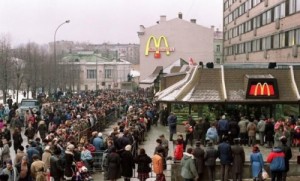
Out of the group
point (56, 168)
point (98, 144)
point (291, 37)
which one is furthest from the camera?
point (291, 37)

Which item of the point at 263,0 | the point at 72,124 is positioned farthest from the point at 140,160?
the point at 263,0

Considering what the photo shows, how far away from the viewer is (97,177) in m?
19.8

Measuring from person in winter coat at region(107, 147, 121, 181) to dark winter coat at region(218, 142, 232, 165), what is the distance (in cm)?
314

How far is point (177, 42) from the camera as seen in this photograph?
76875 mm

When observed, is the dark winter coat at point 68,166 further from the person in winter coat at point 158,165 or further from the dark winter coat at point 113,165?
the person in winter coat at point 158,165

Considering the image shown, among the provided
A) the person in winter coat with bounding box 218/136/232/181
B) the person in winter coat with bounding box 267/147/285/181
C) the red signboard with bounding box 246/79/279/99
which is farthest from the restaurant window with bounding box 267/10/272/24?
the person in winter coat with bounding box 267/147/285/181

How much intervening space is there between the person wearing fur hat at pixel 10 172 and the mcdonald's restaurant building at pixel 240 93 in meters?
11.4

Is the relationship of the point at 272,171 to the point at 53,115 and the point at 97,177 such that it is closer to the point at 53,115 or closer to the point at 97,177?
the point at 97,177

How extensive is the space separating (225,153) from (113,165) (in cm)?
345

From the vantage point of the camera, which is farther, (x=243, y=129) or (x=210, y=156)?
(x=243, y=129)

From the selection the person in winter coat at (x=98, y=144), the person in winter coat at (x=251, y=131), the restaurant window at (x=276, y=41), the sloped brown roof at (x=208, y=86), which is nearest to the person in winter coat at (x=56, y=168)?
the person in winter coat at (x=98, y=144)

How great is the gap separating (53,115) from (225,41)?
56217 mm

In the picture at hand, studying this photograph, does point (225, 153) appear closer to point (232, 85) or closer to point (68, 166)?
point (68, 166)

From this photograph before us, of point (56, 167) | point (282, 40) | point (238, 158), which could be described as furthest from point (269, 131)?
point (282, 40)
